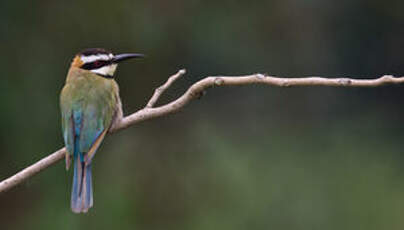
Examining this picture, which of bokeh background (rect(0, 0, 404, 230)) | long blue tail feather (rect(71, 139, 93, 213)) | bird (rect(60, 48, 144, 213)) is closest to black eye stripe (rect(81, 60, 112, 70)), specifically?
bird (rect(60, 48, 144, 213))

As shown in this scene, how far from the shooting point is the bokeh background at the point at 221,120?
5945 mm

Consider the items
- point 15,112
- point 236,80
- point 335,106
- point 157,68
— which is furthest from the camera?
point 335,106

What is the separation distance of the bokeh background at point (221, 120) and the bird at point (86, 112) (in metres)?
2.03

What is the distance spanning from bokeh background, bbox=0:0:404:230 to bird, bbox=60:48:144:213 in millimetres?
2034

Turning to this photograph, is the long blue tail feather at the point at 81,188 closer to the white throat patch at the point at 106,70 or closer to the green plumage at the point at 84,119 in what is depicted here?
the green plumage at the point at 84,119

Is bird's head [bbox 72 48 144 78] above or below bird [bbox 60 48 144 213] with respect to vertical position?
above

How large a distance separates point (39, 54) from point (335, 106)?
2.59m

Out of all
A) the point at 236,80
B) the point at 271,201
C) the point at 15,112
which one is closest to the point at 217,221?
the point at 271,201

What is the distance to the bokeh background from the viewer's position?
5945 millimetres

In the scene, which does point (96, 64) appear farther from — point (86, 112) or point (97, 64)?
point (86, 112)

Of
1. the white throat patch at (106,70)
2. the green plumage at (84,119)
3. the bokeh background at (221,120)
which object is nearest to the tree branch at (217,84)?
the green plumage at (84,119)

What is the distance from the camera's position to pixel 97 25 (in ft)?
19.8

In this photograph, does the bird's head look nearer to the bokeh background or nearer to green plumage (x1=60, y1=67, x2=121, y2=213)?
green plumage (x1=60, y1=67, x2=121, y2=213)

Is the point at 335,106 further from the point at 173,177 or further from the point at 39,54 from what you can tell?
the point at 39,54
